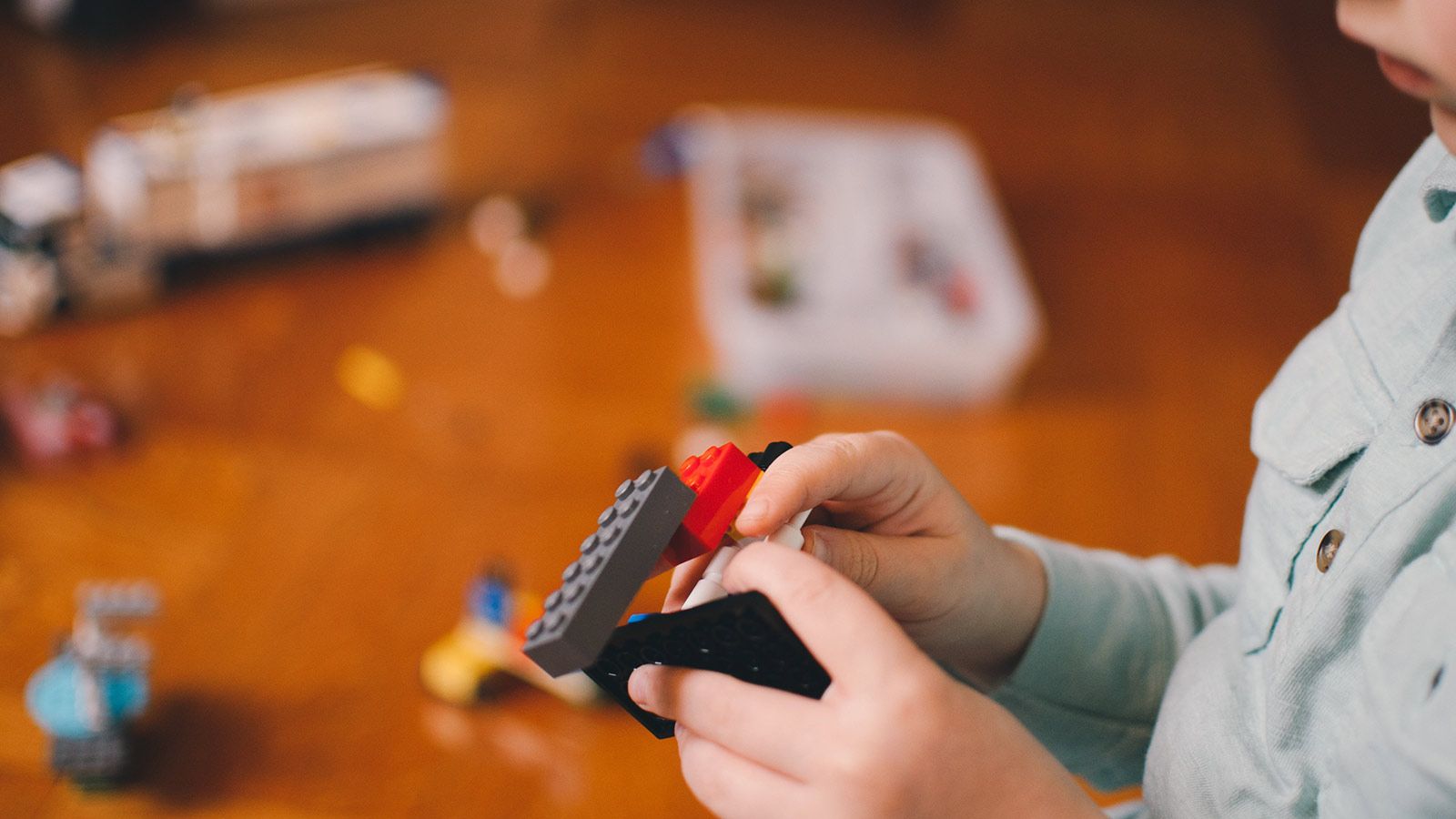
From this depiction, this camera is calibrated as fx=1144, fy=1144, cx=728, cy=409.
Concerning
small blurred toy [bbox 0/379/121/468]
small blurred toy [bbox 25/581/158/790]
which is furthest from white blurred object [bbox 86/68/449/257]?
small blurred toy [bbox 25/581/158/790]

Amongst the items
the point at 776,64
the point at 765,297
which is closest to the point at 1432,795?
the point at 765,297

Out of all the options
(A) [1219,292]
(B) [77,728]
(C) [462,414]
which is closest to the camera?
(B) [77,728]

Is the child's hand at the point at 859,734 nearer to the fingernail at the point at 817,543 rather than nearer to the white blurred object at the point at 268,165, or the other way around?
the fingernail at the point at 817,543

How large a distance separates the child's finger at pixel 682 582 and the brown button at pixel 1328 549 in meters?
0.22

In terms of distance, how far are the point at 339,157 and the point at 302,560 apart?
0.43 m

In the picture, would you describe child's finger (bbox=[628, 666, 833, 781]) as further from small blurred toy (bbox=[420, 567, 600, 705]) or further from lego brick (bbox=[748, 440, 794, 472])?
small blurred toy (bbox=[420, 567, 600, 705])

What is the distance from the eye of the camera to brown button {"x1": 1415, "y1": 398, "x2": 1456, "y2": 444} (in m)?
0.39

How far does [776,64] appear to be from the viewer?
4.96 ft

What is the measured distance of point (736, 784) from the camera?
0.37 meters

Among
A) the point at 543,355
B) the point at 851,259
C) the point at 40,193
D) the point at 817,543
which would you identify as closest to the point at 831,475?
the point at 817,543

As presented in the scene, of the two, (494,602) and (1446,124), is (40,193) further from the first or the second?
(1446,124)

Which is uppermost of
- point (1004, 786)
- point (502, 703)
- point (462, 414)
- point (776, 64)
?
point (776, 64)

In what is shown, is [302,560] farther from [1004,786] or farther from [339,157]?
[1004,786]

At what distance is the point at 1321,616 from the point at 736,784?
21cm
